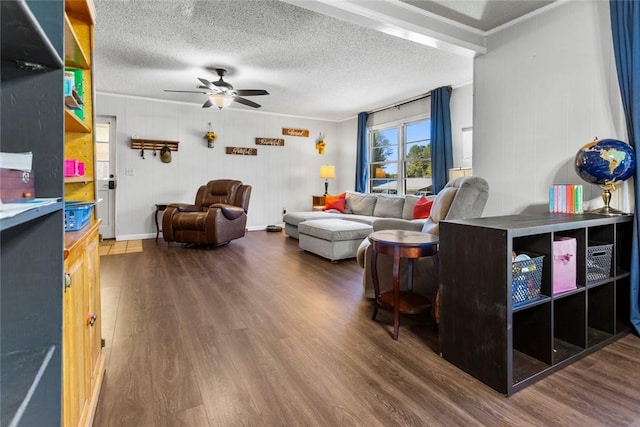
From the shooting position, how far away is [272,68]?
421 centimetres

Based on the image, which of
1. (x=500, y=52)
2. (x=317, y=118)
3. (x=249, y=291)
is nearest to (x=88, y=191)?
(x=249, y=291)

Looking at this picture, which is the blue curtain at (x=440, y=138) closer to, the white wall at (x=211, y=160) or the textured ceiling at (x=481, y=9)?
the textured ceiling at (x=481, y=9)

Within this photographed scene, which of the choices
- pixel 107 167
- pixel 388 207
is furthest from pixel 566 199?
pixel 107 167

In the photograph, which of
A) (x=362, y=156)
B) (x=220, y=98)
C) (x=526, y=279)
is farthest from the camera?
(x=362, y=156)

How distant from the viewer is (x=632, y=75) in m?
2.05

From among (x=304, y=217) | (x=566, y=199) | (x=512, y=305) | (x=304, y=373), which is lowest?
(x=304, y=373)

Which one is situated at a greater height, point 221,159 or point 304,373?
point 221,159

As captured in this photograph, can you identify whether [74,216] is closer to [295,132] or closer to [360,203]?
[360,203]

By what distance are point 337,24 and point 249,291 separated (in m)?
2.59

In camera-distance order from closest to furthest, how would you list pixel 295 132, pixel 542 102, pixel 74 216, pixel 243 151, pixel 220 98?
pixel 74 216 → pixel 542 102 → pixel 220 98 → pixel 243 151 → pixel 295 132

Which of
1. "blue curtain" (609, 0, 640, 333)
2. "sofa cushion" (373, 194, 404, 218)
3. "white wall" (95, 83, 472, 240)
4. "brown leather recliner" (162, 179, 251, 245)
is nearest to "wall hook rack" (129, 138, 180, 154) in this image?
"white wall" (95, 83, 472, 240)

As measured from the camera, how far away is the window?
223 inches

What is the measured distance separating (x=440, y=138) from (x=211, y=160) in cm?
414

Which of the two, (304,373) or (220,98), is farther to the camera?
(220,98)
